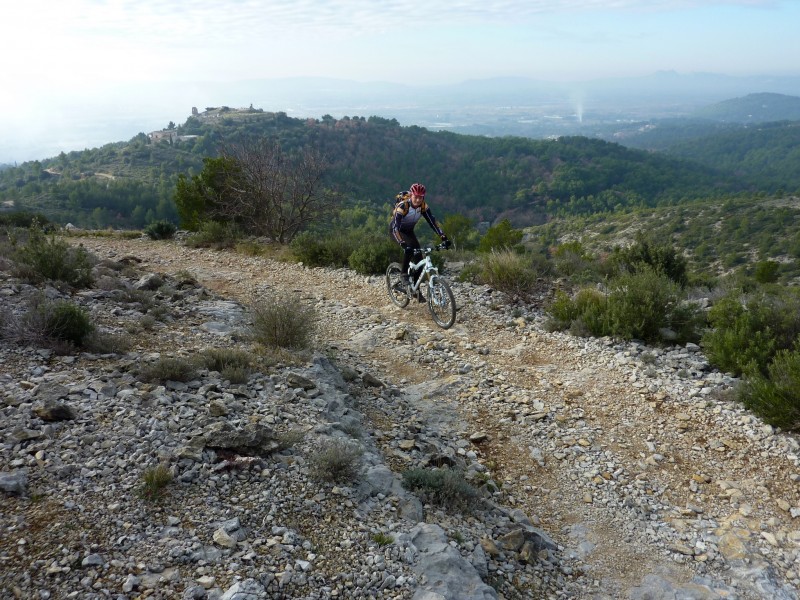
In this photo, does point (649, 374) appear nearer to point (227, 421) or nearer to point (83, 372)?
point (227, 421)

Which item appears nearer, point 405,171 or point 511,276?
point 511,276

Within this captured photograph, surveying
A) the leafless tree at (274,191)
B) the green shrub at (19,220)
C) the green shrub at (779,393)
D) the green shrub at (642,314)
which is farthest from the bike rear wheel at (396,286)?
the green shrub at (19,220)

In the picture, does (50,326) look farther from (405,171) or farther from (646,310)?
(405,171)

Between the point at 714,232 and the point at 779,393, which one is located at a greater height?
the point at 779,393

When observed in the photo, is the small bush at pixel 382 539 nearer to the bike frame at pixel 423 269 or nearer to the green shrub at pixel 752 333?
the green shrub at pixel 752 333

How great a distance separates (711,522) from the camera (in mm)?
4004

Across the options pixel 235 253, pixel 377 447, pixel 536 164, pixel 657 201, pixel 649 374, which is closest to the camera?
pixel 377 447

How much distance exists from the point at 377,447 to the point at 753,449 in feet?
12.2

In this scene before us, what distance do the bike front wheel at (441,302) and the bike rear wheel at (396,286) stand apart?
877 mm

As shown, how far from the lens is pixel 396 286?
9.23 meters

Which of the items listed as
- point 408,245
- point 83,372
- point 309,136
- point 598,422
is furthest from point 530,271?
point 309,136

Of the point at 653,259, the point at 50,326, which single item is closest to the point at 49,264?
the point at 50,326

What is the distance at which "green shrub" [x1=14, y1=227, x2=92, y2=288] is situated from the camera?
7277 millimetres

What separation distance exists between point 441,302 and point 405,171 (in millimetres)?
80023
